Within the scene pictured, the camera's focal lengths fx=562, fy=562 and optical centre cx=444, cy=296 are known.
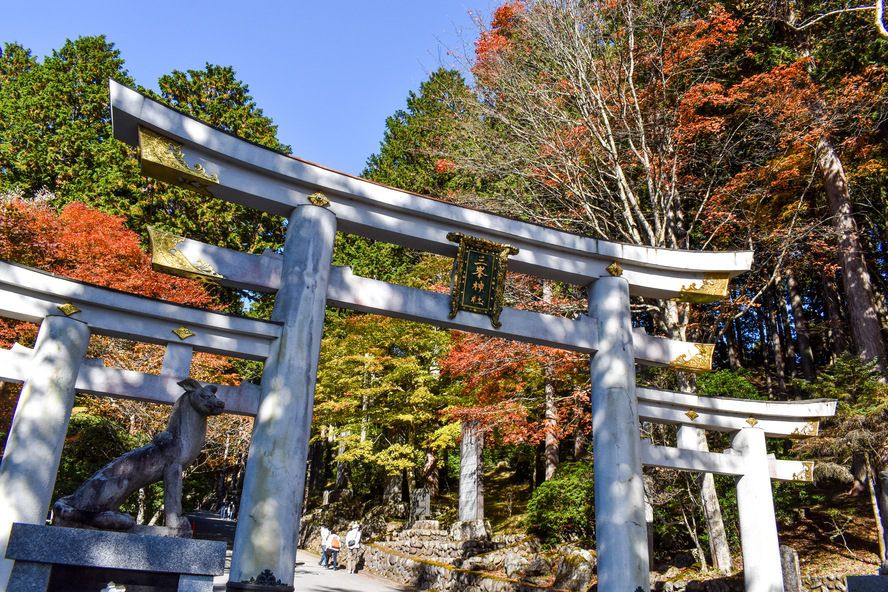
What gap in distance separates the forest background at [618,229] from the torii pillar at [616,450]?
15.5ft

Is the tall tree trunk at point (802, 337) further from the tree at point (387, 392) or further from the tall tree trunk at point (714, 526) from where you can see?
the tree at point (387, 392)

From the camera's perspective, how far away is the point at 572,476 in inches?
548

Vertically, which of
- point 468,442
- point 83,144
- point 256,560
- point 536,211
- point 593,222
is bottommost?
point 256,560

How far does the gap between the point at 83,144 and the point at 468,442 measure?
19.7 m

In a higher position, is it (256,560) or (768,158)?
(768,158)

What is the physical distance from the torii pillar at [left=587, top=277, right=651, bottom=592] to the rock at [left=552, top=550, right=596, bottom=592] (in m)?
4.43

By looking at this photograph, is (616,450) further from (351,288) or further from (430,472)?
(430,472)

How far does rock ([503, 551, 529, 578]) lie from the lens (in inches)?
484

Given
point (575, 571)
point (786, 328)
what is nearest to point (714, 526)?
point (575, 571)

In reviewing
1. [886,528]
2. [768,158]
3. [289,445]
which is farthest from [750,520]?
[768,158]

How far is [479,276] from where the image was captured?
285 inches

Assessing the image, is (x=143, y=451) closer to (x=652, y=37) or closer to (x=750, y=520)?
(x=750, y=520)

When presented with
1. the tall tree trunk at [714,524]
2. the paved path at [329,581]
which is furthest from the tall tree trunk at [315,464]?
the tall tree trunk at [714,524]

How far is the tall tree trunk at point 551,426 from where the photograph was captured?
45.1 feet
